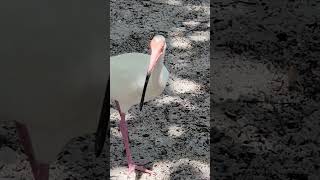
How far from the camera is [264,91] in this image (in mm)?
3557

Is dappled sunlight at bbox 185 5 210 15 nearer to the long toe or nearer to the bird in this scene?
the long toe

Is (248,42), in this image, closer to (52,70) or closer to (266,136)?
(266,136)

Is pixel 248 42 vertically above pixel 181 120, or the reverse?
pixel 248 42

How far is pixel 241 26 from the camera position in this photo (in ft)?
13.8

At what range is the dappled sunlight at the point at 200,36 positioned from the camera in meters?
4.09

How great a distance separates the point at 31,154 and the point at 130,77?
0.62 metres

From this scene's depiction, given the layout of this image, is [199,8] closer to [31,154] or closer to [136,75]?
[136,75]

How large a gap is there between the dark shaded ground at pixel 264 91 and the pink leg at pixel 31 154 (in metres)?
0.94

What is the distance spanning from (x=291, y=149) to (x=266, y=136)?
16 cm

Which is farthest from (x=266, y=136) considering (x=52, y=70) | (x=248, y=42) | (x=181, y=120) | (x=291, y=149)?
(x=52, y=70)

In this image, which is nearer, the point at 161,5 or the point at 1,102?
the point at 1,102

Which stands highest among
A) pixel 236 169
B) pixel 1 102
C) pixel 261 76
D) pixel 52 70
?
pixel 52 70

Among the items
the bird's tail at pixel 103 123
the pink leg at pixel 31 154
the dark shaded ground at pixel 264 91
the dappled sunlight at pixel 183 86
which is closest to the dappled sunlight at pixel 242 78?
the dark shaded ground at pixel 264 91

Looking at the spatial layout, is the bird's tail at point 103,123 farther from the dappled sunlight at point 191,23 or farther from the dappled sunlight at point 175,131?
the dappled sunlight at point 191,23
